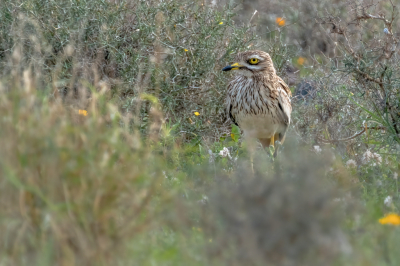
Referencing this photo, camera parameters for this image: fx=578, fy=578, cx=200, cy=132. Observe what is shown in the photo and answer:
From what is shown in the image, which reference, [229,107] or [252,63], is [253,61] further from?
[229,107]

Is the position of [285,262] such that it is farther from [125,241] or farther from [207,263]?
[125,241]

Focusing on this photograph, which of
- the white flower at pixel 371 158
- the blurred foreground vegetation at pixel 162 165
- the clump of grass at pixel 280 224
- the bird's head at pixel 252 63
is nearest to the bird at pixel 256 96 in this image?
the bird's head at pixel 252 63

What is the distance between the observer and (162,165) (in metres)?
3.73

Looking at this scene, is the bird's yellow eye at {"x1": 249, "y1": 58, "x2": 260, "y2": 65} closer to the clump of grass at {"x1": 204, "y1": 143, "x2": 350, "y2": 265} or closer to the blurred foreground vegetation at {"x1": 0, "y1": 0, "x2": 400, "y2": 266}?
the blurred foreground vegetation at {"x1": 0, "y1": 0, "x2": 400, "y2": 266}

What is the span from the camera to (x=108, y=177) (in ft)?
7.98

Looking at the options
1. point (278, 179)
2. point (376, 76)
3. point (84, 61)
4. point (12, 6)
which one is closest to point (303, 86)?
point (376, 76)

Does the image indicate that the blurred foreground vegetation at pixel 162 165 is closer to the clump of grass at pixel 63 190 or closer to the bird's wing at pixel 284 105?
the clump of grass at pixel 63 190

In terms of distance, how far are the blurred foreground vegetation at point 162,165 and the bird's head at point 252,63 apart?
1.23 feet

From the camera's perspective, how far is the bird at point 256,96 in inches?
220

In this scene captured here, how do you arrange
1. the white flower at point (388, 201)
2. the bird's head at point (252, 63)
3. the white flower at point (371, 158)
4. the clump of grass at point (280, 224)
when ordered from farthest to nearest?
the bird's head at point (252, 63), the white flower at point (371, 158), the white flower at point (388, 201), the clump of grass at point (280, 224)

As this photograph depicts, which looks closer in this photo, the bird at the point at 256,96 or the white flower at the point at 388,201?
the white flower at the point at 388,201

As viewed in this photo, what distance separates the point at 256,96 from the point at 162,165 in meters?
2.12

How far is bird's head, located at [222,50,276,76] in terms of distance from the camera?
5.54 metres

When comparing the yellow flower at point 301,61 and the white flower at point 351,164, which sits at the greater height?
the white flower at point 351,164
